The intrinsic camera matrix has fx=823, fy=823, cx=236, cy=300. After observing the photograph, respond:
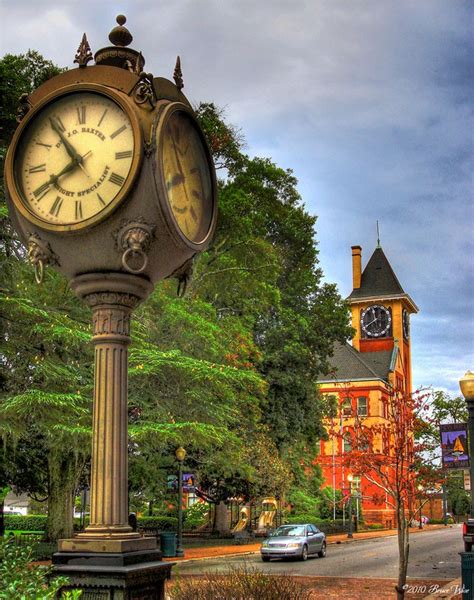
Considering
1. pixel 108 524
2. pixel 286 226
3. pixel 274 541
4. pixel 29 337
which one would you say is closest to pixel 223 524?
pixel 274 541

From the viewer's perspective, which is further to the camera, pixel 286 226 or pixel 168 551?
pixel 286 226

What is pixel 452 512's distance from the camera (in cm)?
9706

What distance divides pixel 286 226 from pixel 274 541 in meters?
13.8

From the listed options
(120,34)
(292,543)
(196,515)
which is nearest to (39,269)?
(120,34)

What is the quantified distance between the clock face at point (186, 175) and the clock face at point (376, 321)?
8882 centimetres

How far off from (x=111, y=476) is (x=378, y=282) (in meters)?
92.4

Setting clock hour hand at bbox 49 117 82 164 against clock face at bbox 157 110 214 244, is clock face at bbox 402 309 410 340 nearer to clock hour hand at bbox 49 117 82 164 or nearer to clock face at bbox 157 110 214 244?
clock face at bbox 157 110 214 244

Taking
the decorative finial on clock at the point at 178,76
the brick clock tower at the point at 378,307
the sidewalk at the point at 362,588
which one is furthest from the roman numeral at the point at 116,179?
the brick clock tower at the point at 378,307

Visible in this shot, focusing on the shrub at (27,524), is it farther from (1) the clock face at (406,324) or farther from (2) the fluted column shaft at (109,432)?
(1) the clock face at (406,324)

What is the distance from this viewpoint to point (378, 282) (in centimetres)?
9588

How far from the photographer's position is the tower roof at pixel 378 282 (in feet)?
309

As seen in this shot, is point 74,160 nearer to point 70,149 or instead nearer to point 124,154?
point 70,149

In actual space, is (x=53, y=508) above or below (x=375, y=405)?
below

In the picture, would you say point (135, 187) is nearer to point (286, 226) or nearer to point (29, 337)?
point (29, 337)
